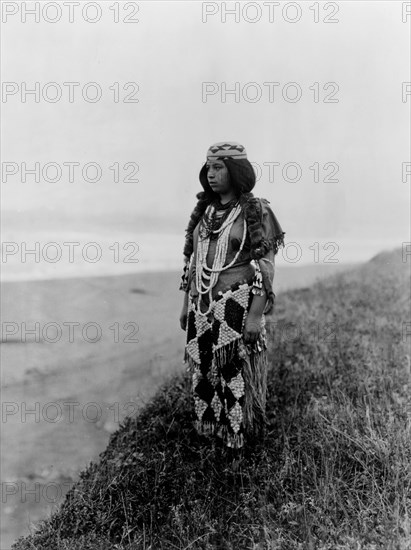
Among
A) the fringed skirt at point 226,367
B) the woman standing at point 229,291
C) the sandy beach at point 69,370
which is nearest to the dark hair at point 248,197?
the woman standing at point 229,291

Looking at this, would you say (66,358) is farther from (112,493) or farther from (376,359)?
(376,359)

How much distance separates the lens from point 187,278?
392cm

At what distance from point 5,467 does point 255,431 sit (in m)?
2.28

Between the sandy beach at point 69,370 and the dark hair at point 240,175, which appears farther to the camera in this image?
the sandy beach at point 69,370

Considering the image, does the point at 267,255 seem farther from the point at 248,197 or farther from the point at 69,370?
the point at 69,370

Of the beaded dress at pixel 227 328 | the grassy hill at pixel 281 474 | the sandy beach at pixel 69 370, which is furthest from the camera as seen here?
the sandy beach at pixel 69 370

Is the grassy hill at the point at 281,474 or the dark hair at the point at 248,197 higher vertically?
the dark hair at the point at 248,197

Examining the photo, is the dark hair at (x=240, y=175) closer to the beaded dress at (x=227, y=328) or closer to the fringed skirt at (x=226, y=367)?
the beaded dress at (x=227, y=328)

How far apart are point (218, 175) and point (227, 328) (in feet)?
3.24

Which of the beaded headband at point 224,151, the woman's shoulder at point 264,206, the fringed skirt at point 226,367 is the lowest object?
the fringed skirt at point 226,367

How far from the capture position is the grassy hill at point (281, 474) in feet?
9.86

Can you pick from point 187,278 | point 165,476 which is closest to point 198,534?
point 165,476

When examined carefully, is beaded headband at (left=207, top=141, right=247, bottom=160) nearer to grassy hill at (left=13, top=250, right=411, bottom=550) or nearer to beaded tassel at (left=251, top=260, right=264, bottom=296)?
beaded tassel at (left=251, top=260, right=264, bottom=296)

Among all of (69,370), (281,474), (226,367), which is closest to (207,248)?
(226,367)
